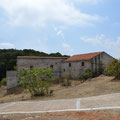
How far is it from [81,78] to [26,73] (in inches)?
446

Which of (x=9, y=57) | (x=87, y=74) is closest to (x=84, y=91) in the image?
(x=87, y=74)

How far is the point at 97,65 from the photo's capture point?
21547mm

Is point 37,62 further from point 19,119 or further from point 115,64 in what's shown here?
point 19,119

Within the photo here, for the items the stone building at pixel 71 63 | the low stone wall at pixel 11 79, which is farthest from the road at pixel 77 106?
the low stone wall at pixel 11 79

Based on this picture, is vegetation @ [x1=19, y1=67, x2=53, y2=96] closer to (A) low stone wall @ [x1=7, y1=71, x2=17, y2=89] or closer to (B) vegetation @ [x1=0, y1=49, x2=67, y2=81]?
(A) low stone wall @ [x1=7, y1=71, x2=17, y2=89]

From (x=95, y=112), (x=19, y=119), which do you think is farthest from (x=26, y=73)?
(x=95, y=112)

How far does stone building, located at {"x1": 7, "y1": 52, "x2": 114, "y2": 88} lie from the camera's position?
21.0 m

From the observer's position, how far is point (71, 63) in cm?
2305

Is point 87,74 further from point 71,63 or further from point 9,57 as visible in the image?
point 9,57

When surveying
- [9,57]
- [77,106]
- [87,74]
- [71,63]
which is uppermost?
[9,57]

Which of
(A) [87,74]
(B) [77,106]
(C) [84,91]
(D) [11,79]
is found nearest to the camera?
(B) [77,106]

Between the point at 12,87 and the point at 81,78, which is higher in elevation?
the point at 81,78

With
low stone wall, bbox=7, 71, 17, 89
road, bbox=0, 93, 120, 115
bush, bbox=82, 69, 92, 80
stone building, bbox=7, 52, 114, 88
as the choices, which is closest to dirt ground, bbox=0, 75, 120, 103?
low stone wall, bbox=7, 71, 17, 89

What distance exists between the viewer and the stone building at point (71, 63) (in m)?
21.0
